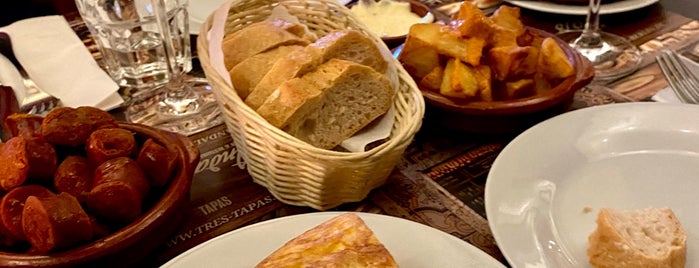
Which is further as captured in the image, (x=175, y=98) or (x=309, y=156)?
(x=175, y=98)

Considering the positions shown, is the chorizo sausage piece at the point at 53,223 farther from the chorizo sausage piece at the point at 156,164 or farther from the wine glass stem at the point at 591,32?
the wine glass stem at the point at 591,32

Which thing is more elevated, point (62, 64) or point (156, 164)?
point (156, 164)

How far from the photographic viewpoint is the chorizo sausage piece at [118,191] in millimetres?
1042

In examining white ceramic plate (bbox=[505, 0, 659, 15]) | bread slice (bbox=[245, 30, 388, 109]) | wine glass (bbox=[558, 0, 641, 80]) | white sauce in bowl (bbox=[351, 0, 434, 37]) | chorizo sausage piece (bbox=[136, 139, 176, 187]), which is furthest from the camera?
white ceramic plate (bbox=[505, 0, 659, 15])

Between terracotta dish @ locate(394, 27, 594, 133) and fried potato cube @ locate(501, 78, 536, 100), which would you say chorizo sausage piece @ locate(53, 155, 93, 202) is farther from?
fried potato cube @ locate(501, 78, 536, 100)

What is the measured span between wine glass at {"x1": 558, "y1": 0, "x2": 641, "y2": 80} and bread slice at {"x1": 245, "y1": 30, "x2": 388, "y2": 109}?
663 millimetres

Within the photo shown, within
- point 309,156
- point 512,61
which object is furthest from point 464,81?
point 309,156

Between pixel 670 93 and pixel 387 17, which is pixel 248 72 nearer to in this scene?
pixel 387 17

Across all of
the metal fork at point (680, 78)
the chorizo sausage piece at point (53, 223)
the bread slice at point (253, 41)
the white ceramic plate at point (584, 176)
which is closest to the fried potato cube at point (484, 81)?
the white ceramic plate at point (584, 176)

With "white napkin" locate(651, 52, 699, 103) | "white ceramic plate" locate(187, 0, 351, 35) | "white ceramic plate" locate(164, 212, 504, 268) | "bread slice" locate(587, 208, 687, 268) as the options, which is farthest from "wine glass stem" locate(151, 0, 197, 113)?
"white napkin" locate(651, 52, 699, 103)

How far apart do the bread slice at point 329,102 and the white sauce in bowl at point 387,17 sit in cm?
54

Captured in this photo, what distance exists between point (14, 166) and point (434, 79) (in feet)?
2.64

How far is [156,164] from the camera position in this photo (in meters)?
1.13

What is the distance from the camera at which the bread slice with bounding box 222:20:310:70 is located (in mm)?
1382
